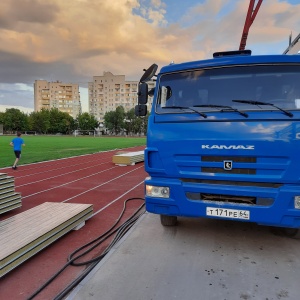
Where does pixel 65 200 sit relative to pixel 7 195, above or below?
below

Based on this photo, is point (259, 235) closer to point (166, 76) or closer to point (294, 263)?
point (294, 263)

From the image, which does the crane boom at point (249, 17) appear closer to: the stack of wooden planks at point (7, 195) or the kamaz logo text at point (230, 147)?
the kamaz logo text at point (230, 147)

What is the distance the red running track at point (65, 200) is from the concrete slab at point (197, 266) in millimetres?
518

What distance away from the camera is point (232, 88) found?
4043mm

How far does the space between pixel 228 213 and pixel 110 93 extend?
133543 mm

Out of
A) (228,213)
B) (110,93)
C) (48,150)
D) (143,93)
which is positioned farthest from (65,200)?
(110,93)

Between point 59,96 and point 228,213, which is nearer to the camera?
point 228,213

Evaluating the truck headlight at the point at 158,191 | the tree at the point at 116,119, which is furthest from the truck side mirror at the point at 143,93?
the tree at the point at 116,119

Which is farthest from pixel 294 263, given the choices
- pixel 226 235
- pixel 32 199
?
pixel 32 199

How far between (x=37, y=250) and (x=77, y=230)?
1.20m

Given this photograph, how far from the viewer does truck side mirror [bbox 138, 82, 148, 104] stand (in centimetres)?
493

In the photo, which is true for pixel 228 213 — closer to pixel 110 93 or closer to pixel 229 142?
pixel 229 142

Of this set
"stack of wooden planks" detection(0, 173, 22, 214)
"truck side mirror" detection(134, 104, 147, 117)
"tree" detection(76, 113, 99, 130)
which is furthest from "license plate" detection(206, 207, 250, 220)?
"tree" detection(76, 113, 99, 130)

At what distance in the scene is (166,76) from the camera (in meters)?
4.51
